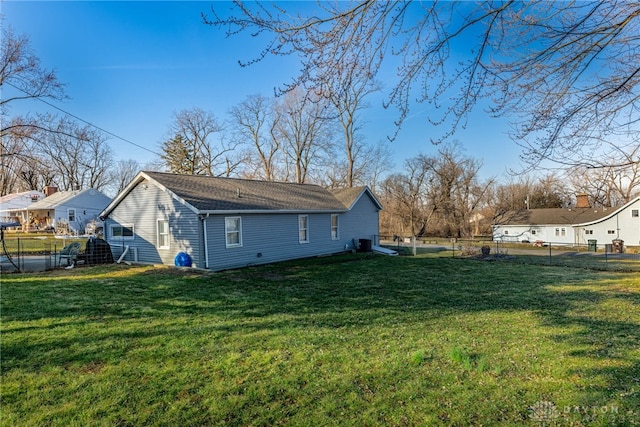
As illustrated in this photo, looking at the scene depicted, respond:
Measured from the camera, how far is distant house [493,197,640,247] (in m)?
31.0

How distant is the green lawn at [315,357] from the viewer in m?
3.21

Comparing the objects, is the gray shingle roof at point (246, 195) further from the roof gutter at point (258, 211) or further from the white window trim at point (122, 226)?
the white window trim at point (122, 226)

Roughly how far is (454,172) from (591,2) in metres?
34.5

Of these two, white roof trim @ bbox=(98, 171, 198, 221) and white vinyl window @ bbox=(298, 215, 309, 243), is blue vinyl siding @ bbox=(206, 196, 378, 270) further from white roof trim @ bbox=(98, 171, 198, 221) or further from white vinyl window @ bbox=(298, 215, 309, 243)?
white roof trim @ bbox=(98, 171, 198, 221)

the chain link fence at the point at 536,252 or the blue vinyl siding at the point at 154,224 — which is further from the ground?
the blue vinyl siding at the point at 154,224

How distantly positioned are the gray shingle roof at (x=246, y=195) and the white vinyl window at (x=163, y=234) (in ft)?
4.97

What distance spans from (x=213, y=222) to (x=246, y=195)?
11.0 ft

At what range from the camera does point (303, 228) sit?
18.0 meters

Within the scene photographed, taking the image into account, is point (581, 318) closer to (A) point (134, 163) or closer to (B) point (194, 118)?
(B) point (194, 118)

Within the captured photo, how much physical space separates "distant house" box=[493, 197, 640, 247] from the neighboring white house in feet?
180

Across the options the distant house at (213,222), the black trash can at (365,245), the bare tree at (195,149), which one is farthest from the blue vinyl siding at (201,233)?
the bare tree at (195,149)

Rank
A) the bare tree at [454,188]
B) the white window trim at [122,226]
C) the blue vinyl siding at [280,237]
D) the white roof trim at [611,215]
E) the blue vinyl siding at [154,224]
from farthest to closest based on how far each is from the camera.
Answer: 1. the bare tree at [454,188]
2. the white roof trim at [611,215]
3. the white window trim at [122,226]
4. the blue vinyl siding at [280,237]
5. the blue vinyl siding at [154,224]

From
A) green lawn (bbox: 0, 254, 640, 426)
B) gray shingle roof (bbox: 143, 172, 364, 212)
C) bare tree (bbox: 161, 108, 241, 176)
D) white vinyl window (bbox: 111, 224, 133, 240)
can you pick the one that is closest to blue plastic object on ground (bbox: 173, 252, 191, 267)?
gray shingle roof (bbox: 143, 172, 364, 212)

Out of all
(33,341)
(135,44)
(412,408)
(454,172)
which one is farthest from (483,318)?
(454,172)
